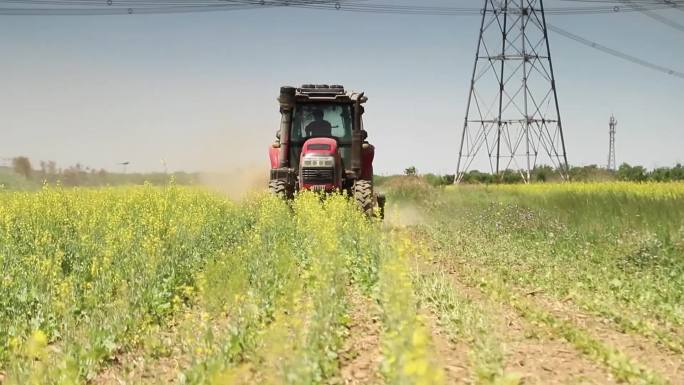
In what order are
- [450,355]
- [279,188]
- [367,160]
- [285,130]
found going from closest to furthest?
[450,355] < [279,188] < [285,130] < [367,160]

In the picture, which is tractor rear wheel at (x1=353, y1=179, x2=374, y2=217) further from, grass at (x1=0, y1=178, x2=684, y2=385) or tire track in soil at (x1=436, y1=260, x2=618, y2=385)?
tire track in soil at (x1=436, y1=260, x2=618, y2=385)

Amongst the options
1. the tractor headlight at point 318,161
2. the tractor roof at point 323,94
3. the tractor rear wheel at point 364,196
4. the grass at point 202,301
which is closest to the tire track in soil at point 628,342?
the grass at point 202,301

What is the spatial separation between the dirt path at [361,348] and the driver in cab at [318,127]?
8.01 meters

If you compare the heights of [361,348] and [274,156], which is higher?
[274,156]

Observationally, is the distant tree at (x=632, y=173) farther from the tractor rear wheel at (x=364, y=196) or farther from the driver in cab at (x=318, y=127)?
the tractor rear wheel at (x=364, y=196)

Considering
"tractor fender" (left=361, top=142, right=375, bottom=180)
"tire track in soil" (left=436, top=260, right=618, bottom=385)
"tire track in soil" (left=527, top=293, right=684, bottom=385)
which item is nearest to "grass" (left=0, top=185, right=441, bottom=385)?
"tire track in soil" (left=436, top=260, right=618, bottom=385)

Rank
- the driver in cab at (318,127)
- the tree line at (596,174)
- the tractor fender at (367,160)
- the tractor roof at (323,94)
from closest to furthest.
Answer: the tractor roof at (323,94), the driver in cab at (318,127), the tractor fender at (367,160), the tree line at (596,174)

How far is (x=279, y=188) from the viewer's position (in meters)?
15.1

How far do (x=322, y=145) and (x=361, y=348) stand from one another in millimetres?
9110

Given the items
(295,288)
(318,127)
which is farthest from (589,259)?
(295,288)

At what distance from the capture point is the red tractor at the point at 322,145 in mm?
15062

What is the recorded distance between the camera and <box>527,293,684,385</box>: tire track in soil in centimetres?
620

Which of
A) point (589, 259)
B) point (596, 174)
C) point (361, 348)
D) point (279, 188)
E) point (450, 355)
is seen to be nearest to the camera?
point (450, 355)

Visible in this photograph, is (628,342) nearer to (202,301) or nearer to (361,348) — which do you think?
(361,348)
